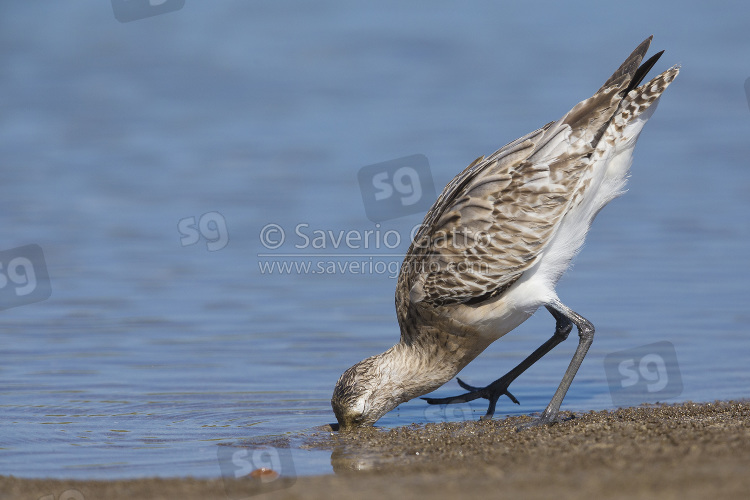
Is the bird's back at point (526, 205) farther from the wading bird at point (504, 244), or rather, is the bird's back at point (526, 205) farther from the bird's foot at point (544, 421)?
the bird's foot at point (544, 421)

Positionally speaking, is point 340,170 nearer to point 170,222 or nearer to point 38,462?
point 170,222

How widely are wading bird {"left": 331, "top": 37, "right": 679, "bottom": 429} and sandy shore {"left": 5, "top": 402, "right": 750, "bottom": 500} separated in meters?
0.63

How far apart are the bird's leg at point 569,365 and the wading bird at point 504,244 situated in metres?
0.01

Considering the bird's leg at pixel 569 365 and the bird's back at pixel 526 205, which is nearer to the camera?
the bird's leg at pixel 569 365

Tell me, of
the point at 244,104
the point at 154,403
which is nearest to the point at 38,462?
the point at 154,403

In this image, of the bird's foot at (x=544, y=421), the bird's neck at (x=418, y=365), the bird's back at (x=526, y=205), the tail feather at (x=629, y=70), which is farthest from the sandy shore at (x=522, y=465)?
the tail feather at (x=629, y=70)

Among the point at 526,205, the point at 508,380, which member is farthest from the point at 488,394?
the point at 526,205

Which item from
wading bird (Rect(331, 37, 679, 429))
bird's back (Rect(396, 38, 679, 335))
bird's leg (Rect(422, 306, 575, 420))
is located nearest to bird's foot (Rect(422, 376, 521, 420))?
bird's leg (Rect(422, 306, 575, 420))

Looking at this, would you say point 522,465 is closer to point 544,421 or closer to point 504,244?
point 544,421

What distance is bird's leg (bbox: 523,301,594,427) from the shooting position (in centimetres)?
803

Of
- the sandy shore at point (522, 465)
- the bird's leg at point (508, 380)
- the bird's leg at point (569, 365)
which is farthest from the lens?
the bird's leg at point (508, 380)

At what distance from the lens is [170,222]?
573 inches

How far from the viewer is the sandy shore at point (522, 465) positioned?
5191 mm

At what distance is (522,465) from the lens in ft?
19.7
